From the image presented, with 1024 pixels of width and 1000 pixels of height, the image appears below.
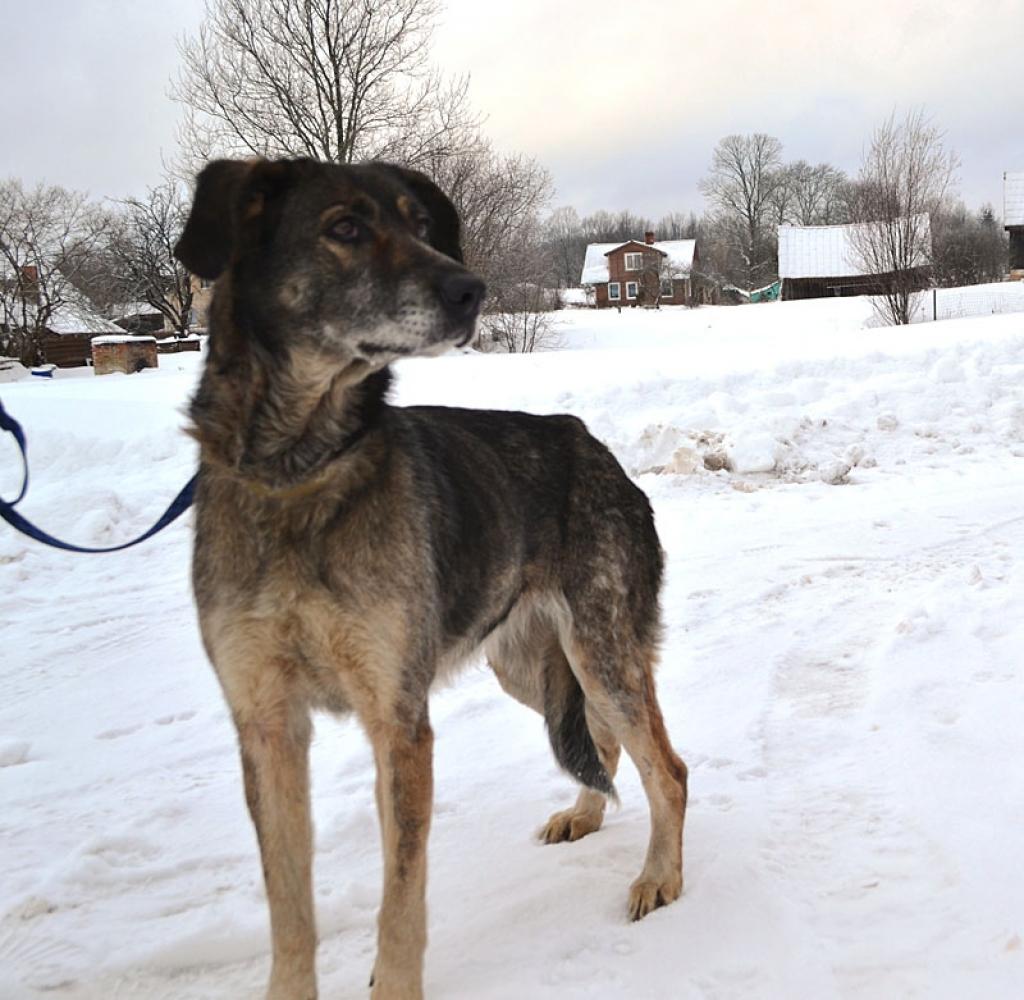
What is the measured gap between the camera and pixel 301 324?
2.88 metres

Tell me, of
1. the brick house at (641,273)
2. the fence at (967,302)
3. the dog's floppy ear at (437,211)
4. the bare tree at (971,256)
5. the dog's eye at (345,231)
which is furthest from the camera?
the brick house at (641,273)

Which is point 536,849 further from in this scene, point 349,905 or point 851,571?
point 851,571

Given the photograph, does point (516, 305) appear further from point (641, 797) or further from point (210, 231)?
point (210, 231)

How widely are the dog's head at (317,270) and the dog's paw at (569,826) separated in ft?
7.02

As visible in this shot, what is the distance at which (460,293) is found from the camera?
2.85 m

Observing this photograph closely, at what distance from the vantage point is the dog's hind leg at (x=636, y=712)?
3643 mm

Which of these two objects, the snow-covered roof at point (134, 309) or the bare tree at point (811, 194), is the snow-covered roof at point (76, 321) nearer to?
the snow-covered roof at point (134, 309)

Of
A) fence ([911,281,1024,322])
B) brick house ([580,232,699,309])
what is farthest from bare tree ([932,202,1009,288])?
brick house ([580,232,699,309])

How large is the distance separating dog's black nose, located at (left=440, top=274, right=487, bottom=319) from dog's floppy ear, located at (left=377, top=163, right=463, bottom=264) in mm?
692

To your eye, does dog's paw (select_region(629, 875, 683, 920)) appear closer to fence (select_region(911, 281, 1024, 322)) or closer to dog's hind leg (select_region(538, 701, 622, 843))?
dog's hind leg (select_region(538, 701, 622, 843))

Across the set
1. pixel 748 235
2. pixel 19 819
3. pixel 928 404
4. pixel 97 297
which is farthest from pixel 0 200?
pixel 748 235

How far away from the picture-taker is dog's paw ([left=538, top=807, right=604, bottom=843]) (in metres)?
4.01

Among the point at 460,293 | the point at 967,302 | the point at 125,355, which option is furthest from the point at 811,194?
the point at 460,293

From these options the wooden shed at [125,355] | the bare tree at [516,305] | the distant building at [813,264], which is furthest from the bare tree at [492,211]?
the distant building at [813,264]
